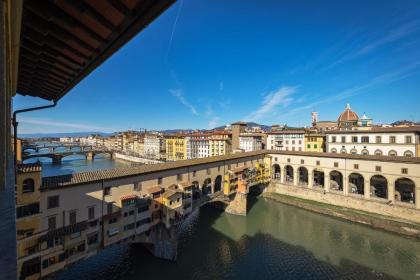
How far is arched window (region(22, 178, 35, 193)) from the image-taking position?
14421 millimetres

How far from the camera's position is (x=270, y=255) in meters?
22.8

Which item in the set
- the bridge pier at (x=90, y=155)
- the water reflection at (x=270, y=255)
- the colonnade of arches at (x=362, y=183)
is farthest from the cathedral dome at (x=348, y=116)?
the bridge pier at (x=90, y=155)

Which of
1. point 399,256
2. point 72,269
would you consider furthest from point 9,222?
point 399,256

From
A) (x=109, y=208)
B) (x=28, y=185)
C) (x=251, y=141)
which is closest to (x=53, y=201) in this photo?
(x=28, y=185)

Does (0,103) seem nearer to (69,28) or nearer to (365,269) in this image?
(69,28)

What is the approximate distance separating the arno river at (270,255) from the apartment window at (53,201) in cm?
788

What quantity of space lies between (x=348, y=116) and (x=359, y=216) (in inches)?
1302

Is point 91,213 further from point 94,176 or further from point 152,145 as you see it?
point 152,145

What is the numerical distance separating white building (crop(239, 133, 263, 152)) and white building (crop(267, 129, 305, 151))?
738 cm

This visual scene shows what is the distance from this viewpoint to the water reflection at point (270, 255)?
20078mm

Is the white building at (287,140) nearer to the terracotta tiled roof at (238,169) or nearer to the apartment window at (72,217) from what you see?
the terracotta tiled roof at (238,169)

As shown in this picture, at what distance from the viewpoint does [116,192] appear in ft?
63.6

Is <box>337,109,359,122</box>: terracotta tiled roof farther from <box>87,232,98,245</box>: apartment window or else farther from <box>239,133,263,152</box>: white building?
<box>87,232,98,245</box>: apartment window

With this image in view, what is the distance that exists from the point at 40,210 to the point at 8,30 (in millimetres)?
16624
